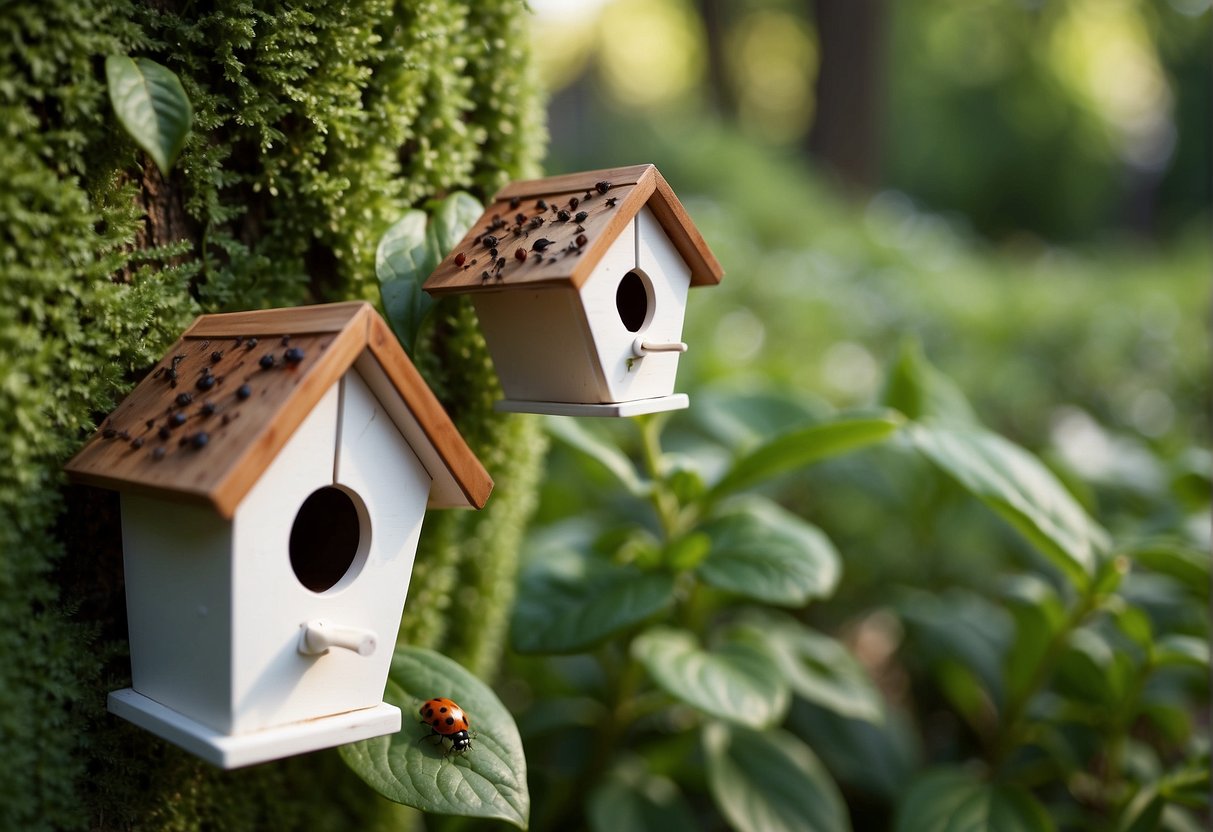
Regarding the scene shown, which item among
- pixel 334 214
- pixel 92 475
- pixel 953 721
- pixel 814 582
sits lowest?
pixel 953 721

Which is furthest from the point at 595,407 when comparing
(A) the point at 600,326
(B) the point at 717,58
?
(B) the point at 717,58

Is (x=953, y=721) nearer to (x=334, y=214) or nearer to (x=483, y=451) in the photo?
(x=483, y=451)

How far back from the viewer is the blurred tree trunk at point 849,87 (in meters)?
7.21

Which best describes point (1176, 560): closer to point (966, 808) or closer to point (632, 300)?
point (966, 808)

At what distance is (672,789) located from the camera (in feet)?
6.40

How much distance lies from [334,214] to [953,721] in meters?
2.23

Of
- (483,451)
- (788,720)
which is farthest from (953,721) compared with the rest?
(483,451)

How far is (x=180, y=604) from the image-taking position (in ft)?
3.59

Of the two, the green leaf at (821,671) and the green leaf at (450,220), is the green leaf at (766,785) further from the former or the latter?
the green leaf at (450,220)

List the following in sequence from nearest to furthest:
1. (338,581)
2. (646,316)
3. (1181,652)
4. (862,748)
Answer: (338,581) < (646,316) < (1181,652) < (862,748)

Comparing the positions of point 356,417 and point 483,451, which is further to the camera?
point 483,451

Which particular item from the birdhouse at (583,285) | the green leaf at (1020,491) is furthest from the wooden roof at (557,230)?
the green leaf at (1020,491)

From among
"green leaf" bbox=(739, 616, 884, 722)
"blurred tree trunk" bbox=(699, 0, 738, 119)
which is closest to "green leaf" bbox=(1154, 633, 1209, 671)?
"green leaf" bbox=(739, 616, 884, 722)

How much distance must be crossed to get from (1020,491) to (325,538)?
1.18 m
